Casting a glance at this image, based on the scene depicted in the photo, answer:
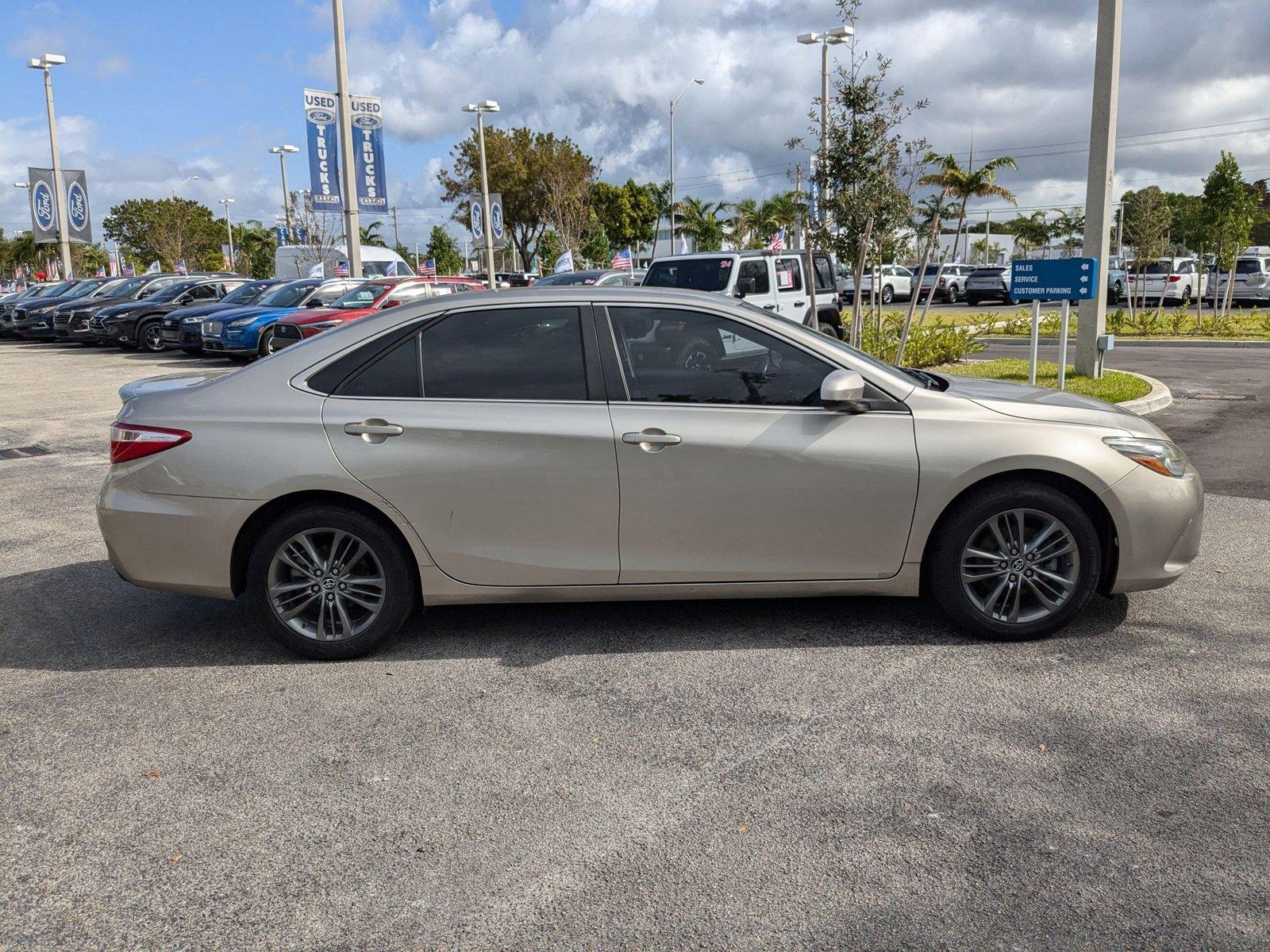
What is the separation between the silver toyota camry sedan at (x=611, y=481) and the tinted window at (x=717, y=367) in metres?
0.01

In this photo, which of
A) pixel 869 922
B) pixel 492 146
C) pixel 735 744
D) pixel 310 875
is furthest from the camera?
pixel 492 146

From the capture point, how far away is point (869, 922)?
295 centimetres

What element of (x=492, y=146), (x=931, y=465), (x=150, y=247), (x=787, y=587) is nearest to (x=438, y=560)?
(x=787, y=587)

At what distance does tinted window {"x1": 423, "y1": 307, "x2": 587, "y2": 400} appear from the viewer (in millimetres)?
4957

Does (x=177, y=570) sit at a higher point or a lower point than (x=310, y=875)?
higher

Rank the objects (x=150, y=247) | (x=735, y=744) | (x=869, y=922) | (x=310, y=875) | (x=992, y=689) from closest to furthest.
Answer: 1. (x=869, y=922)
2. (x=310, y=875)
3. (x=735, y=744)
4. (x=992, y=689)
5. (x=150, y=247)

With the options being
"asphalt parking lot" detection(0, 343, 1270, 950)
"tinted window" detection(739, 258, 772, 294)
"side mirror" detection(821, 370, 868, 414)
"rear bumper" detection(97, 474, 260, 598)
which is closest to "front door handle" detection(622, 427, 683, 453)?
"side mirror" detection(821, 370, 868, 414)

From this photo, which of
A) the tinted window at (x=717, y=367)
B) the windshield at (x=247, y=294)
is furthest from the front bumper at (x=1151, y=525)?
the windshield at (x=247, y=294)

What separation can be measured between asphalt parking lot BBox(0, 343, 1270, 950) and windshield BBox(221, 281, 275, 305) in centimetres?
2087

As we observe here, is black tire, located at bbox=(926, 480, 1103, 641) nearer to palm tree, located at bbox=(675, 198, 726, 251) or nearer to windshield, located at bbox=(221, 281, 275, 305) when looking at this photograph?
windshield, located at bbox=(221, 281, 275, 305)

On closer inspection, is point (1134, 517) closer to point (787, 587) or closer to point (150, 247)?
point (787, 587)

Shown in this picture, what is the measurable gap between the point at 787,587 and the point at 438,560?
153 centimetres

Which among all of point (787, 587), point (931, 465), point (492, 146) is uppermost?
point (492, 146)

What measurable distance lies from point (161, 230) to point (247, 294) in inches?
2124
